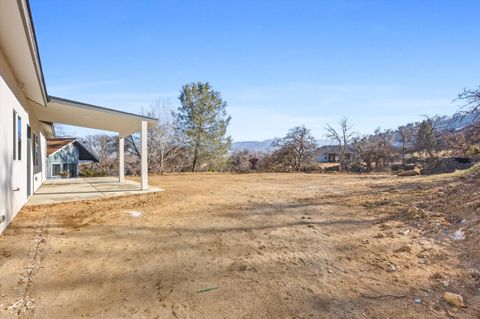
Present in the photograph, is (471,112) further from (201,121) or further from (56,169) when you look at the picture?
(56,169)

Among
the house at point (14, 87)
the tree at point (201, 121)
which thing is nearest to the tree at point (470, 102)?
the house at point (14, 87)

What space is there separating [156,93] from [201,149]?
7.22 m

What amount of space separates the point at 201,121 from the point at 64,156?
932cm

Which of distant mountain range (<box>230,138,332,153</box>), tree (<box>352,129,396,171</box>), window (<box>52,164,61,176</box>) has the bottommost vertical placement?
window (<box>52,164,61,176</box>)

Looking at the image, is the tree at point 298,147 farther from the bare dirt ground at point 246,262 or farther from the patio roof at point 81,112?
the bare dirt ground at point 246,262

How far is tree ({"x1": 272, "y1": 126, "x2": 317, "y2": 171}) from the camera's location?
18.0 m

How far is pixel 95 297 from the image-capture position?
2.37 m

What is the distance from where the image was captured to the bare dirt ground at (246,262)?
2.22 metres

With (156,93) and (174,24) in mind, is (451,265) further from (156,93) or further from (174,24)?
(156,93)

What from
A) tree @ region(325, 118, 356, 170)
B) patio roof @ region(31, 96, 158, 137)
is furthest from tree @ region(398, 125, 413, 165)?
patio roof @ region(31, 96, 158, 137)

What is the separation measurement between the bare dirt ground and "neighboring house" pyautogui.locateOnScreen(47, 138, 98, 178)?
12933 mm

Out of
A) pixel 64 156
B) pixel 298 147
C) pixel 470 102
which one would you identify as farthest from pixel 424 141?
pixel 64 156

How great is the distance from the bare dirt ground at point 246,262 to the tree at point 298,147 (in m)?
12.5

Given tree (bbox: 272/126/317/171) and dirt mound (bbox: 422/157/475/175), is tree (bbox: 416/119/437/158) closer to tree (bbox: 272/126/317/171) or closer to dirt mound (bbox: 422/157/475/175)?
dirt mound (bbox: 422/157/475/175)
